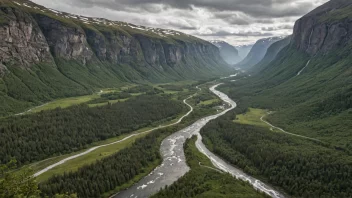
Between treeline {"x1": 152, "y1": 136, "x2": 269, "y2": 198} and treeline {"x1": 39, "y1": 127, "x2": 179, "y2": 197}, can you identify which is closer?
treeline {"x1": 152, "y1": 136, "x2": 269, "y2": 198}

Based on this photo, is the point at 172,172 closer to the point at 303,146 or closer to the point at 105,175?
the point at 105,175

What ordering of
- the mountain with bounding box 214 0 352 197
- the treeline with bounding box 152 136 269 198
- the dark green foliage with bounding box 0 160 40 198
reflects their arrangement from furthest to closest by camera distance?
the mountain with bounding box 214 0 352 197
the treeline with bounding box 152 136 269 198
the dark green foliage with bounding box 0 160 40 198

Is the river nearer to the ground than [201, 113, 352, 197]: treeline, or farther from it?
nearer to the ground

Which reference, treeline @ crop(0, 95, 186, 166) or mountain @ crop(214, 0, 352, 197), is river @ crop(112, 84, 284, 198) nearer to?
mountain @ crop(214, 0, 352, 197)

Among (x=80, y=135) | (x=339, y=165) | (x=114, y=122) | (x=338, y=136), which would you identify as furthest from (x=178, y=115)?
(x=339, y=165)

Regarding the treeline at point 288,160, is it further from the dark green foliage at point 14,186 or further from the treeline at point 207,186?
the dark green foliage at point 14,186

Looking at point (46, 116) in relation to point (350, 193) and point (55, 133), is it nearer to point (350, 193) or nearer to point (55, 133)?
point (55, 133)

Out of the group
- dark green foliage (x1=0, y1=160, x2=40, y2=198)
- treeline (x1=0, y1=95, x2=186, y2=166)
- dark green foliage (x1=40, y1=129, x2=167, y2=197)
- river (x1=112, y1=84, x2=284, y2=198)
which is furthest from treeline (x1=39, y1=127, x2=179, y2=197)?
dark green foliage (x1=0, y1=160, x2=40, y2=198)

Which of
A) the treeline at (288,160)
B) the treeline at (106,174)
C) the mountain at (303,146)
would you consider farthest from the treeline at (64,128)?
the treeline at (288,160)
